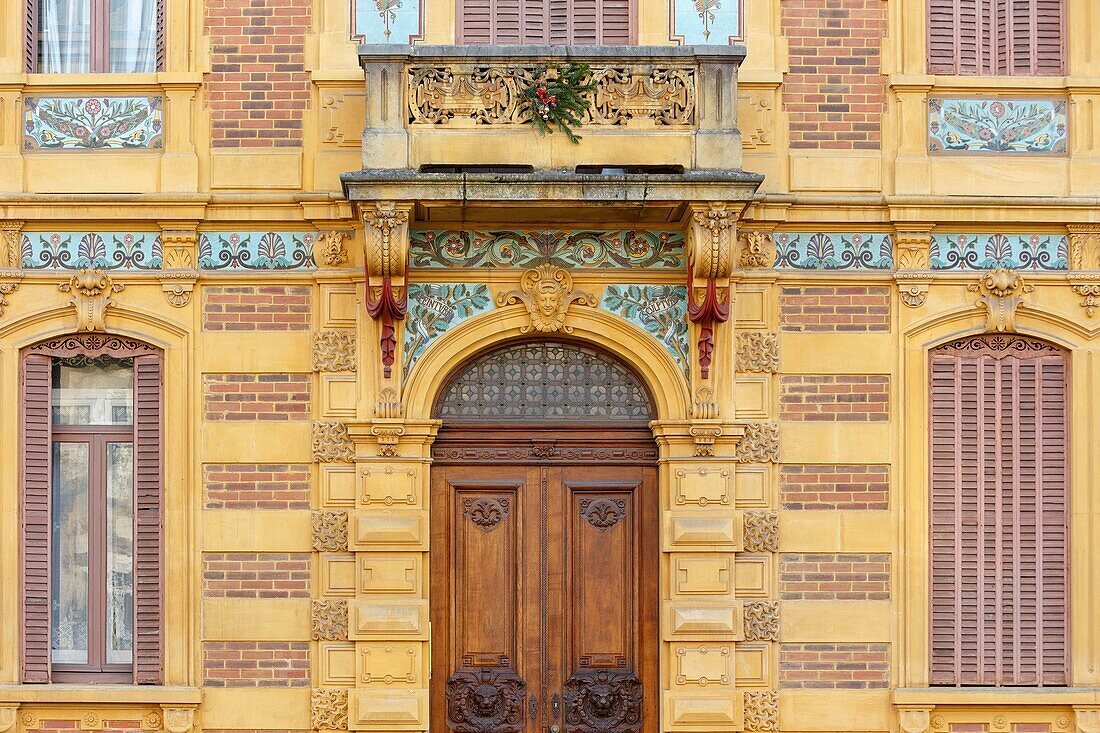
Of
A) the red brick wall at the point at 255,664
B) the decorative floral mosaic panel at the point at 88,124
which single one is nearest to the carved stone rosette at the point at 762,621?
the red brick wall at the point at 255,664

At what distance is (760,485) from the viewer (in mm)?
10523

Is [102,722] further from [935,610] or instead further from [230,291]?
[935,610]

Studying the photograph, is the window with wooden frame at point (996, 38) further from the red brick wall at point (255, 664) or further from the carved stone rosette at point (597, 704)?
the red brick wall at point (255, 664)

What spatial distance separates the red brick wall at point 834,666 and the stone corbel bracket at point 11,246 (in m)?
6.37

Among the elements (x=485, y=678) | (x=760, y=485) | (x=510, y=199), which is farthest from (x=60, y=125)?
(x=760, y=485)

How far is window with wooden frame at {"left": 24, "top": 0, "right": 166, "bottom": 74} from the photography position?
10891 mm

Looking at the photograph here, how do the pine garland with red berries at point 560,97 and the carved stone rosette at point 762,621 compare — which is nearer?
the pine garland with red berries at point 560,97

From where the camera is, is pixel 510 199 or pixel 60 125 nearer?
pixel 510 199

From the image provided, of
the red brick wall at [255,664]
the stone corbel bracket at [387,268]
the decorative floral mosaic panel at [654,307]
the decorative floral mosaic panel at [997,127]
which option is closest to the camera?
the stone corbel bracket at [387,268]

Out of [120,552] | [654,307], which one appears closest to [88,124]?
[120,552]

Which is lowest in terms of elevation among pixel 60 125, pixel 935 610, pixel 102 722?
pixel 102 722

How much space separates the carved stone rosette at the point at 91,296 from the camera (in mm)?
10477

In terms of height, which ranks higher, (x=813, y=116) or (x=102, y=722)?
(x=813, y=116)

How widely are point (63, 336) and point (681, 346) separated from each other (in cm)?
462
